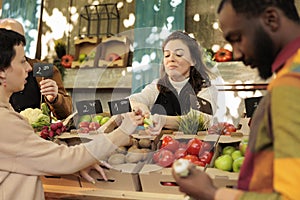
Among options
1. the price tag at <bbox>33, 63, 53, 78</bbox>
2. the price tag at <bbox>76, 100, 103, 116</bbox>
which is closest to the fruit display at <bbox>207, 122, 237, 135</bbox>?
the price tag at <bbox>76, 100, 103, 116</bbox>

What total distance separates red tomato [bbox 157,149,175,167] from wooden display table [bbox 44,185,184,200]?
0.12 metres

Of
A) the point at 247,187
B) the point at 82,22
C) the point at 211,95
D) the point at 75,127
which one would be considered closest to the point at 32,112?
the point at 75,127

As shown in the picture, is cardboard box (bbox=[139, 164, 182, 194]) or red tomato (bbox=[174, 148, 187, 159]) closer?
cardboard box (bbox=[139, 164, 182, 194])

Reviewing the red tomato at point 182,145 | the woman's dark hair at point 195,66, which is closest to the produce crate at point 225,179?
the red tomato at point 182,145

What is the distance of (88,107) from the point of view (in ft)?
6.31

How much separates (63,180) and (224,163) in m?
0.66

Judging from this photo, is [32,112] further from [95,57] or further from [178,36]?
[95,57]

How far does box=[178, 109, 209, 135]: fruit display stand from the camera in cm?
175

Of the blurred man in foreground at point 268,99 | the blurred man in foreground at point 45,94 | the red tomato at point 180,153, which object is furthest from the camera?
the blurred man in foreground at point 45,94

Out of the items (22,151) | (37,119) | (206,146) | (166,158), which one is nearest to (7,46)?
(22,151)

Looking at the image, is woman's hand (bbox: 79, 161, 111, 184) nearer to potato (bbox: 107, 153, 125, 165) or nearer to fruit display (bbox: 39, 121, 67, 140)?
potato (bbox: 107, 153, 125, 165)

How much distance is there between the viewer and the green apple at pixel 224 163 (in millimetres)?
1449

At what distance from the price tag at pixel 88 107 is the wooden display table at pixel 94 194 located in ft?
1.28

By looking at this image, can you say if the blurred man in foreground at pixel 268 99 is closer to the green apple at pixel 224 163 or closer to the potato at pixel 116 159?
the green apple at pixel 224 163
